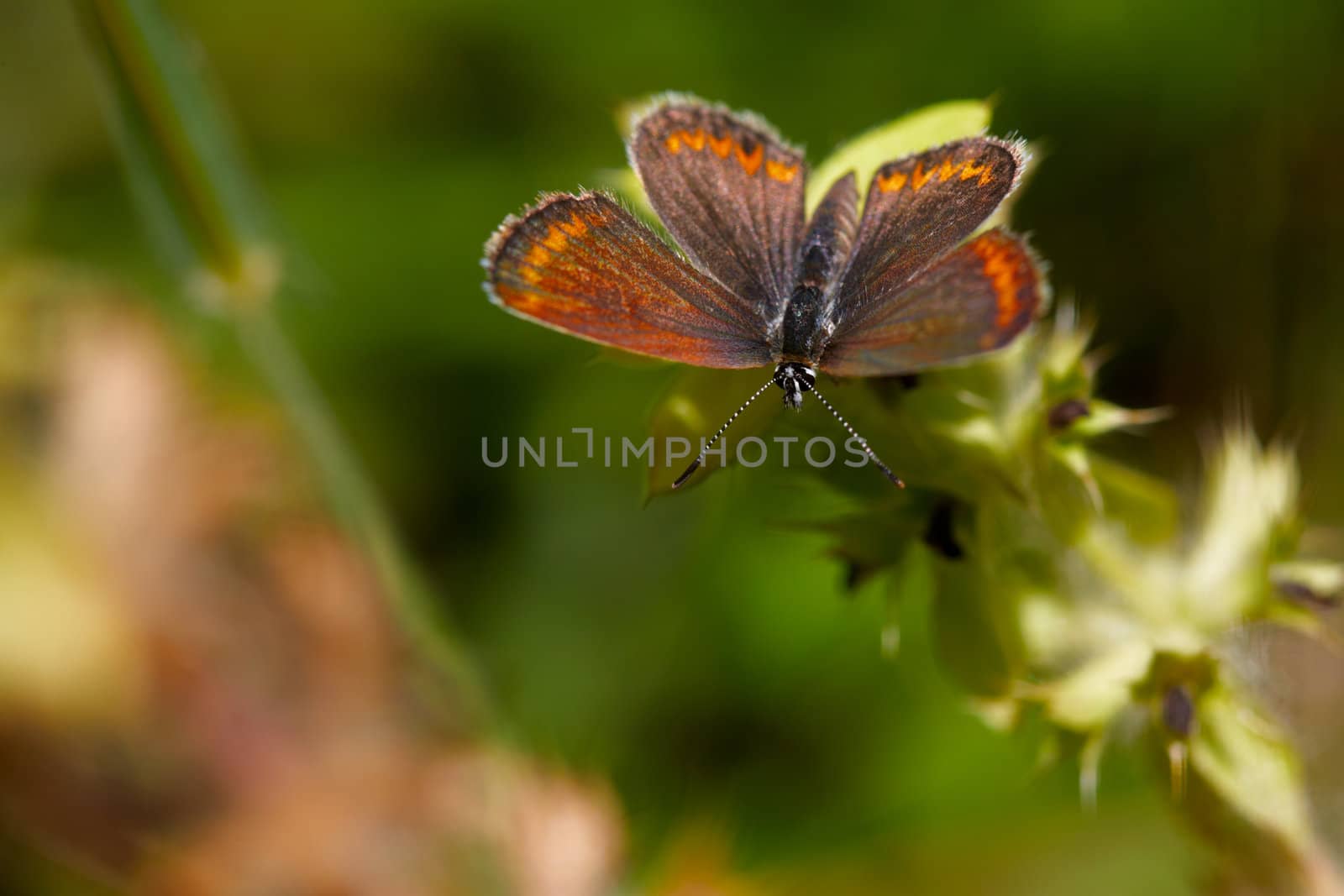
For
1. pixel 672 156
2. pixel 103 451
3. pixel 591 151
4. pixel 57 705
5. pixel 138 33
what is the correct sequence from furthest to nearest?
pixel 591 151, pixel 103 451, pixel 57 705, pixel 138 33, pixel 672 156

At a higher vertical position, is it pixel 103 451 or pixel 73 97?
pixel 73 97

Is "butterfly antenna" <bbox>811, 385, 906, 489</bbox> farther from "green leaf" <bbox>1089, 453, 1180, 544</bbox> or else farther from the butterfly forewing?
"green leaf" <bbox>1089, 453, 1180, 544</bbox>

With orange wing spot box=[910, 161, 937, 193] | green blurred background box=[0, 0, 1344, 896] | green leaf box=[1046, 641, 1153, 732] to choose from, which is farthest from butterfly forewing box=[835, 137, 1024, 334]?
green blurred background box=[0, 0, 1344, 896]

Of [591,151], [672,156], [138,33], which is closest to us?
[672,156]

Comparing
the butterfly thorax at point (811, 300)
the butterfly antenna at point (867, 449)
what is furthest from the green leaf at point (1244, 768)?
the butterfly thorax at point (811, 300)

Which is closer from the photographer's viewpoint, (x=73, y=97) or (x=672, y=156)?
(x=672, y=156)

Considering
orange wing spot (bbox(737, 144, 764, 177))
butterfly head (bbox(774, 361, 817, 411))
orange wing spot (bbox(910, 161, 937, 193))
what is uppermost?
orange wing spot (bbox(737, 144, 764, 177))

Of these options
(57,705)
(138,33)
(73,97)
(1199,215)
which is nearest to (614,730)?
(57,705)

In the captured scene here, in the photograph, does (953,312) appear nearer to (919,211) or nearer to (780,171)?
(919,211)

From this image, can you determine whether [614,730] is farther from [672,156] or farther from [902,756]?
[672,156]
